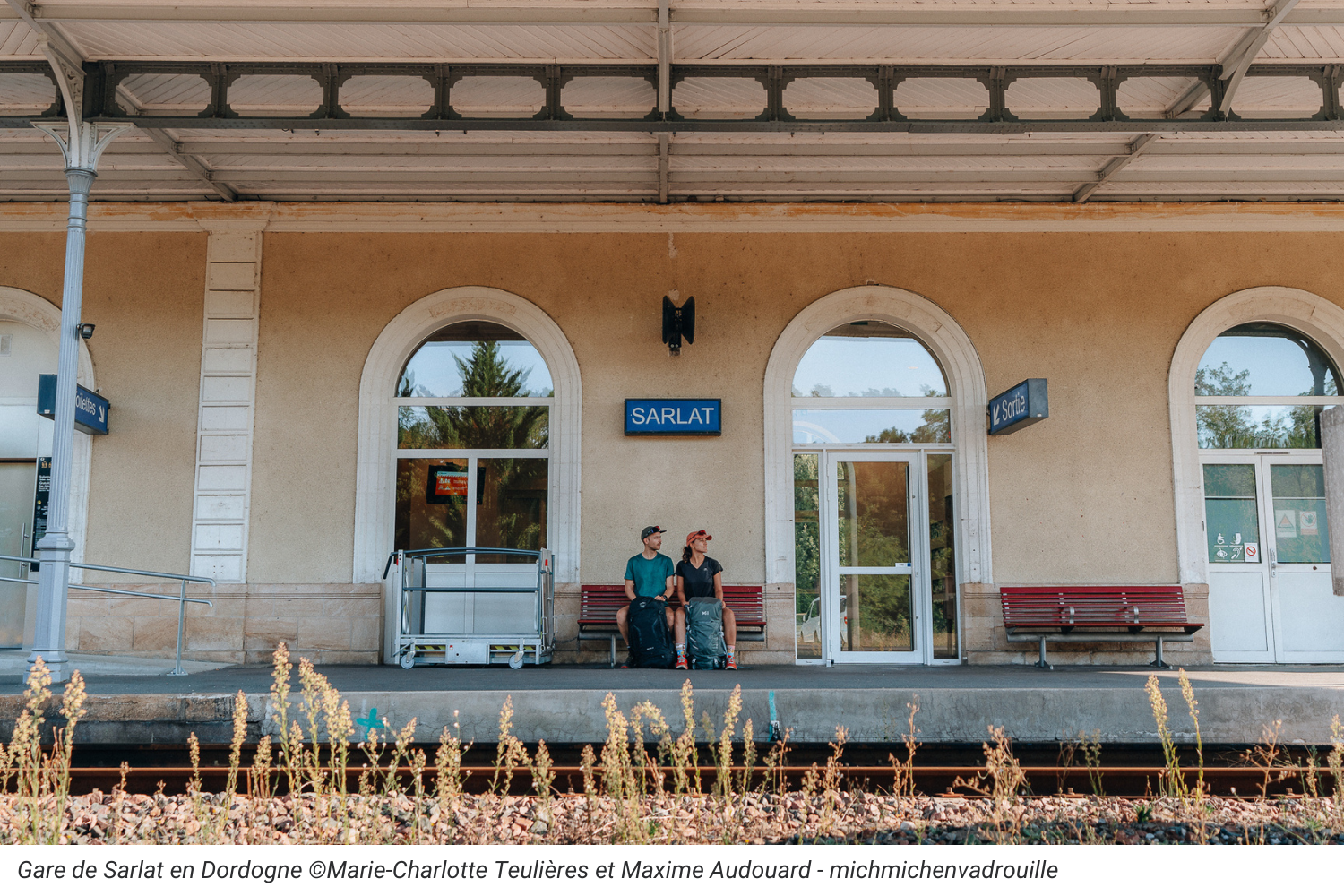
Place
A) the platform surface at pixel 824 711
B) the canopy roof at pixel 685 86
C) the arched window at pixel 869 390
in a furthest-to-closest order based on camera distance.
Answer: the arched window at pixel 869 390, the canopy roof at pixel 685 86, the platform surface at pixel 824 711

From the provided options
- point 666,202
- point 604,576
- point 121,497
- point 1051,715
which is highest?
point 666,202

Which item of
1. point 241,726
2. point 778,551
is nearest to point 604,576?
point 778,551

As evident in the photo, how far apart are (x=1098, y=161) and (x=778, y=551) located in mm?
5010

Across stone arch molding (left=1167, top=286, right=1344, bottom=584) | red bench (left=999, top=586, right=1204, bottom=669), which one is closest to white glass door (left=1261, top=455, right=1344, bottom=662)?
stone arch molding (left=1167, top=286, right=1344, bottom=584)

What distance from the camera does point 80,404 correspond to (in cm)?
926

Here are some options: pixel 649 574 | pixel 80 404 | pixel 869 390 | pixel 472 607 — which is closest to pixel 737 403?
pixel 869 390

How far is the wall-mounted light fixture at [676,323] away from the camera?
32.4ft

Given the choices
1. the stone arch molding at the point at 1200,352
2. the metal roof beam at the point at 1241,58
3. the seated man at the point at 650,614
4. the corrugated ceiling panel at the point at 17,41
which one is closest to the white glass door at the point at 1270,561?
the stone arch molding at the point at 1200,352

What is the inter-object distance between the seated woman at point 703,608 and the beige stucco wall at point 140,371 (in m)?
5.18

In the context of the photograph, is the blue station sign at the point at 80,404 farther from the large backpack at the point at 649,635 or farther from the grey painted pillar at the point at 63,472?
the large backpack at the point at 649,635

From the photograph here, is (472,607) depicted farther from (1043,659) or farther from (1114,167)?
(1114,167)

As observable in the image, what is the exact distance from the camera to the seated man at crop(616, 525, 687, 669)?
9.12m

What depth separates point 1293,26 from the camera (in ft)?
24.5

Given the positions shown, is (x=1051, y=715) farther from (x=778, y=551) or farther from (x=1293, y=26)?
(x=1293, y=26)
